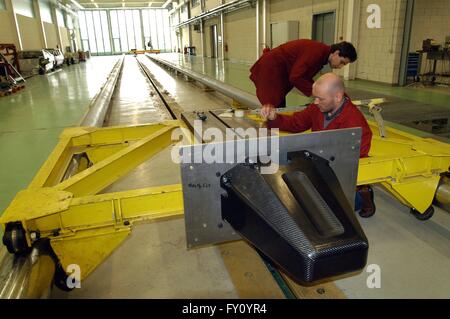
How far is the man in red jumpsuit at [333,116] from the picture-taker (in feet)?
6.25

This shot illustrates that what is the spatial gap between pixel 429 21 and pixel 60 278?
30.6 ft

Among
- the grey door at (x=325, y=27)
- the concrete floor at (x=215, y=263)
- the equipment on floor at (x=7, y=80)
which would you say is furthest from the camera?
the grey door at (x=325, y=27)

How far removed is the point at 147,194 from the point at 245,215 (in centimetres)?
45

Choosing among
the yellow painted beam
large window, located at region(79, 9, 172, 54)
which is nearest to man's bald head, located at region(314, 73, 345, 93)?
the yellow painted beam

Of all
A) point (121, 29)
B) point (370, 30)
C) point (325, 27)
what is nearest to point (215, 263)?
point (370, 30)

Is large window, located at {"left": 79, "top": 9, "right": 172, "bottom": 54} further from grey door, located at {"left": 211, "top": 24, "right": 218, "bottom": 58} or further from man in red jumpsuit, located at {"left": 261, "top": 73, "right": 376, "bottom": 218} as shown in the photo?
man in red jumpsuit, located at {"left": 261, "top": 73, "right": 376, "bottom": 218}

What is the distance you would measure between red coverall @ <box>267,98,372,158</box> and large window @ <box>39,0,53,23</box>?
72.4 feet

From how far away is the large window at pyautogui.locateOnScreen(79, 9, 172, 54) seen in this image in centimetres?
3581

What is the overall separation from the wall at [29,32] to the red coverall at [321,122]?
686 inches

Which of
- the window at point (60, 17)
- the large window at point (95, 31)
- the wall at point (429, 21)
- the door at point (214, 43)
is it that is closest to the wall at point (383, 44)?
the wall at point (429, 21)

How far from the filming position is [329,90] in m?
1.90

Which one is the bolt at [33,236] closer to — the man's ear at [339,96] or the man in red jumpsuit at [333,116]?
the man in red jumpsuit at [333,116]

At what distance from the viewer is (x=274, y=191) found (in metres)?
1.20

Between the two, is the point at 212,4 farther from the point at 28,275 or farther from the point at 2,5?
the point at 28,275
